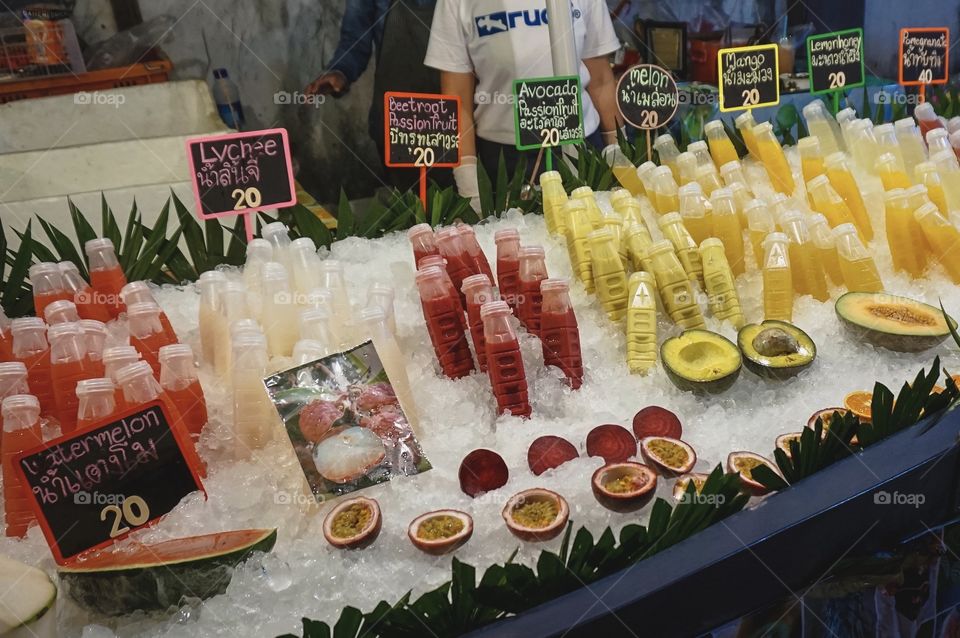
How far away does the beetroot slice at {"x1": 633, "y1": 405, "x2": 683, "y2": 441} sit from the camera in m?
1.52

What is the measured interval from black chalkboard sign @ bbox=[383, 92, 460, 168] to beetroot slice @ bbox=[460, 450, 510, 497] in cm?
121

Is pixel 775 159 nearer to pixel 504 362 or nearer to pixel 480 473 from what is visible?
pixel 504 362

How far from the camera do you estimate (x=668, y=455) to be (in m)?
1.43

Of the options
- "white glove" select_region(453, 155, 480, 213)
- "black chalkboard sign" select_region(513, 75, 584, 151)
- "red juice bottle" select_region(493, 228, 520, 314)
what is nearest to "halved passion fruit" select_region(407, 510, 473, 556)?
"red juice bottle" select_region(493, 228, 520, 314)

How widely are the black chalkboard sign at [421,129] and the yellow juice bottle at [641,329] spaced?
935mm

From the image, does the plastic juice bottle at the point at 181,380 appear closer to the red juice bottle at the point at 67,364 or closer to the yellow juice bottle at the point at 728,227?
the red juice bottle at the point at 67,364

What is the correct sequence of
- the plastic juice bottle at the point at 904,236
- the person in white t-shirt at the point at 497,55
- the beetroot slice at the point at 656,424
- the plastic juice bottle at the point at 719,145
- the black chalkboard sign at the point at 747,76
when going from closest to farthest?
the beetroot slice at the point at 656,424 → the plastic juice bottle at the point at 904,236 → the plastic juice bottle at the point at 719,145 → the black chalkboard sign at the point at 747,76 → the person in white t-shirt at the point at 497,55

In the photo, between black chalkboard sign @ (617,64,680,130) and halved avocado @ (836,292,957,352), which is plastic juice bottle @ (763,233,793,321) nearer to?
halved avocado @ (836,292,957,352)

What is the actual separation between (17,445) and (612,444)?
111 cm

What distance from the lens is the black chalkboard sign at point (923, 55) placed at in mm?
3170

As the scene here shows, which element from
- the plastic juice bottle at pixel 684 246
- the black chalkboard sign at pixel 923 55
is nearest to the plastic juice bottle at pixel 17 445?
the plastic juice bottle at pixel 684 246

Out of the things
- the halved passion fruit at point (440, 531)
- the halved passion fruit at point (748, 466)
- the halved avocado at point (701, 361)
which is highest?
the halved avocado at point (701, 361)

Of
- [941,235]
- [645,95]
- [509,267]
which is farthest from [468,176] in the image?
[941,235]

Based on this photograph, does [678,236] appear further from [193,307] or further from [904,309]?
[193,307]
